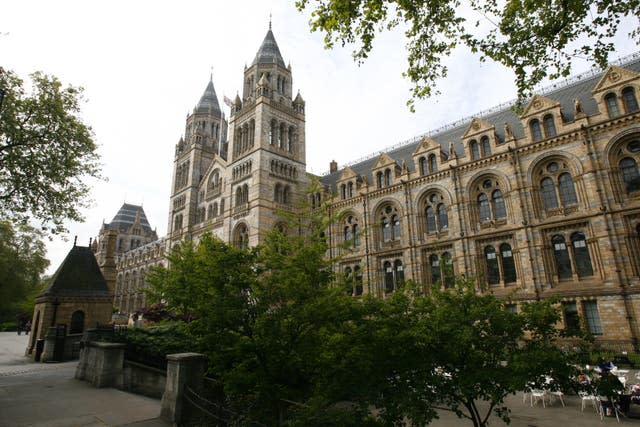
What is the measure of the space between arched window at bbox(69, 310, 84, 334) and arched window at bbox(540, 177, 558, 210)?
3460cm

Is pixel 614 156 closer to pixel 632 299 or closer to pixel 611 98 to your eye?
pixel 611 98

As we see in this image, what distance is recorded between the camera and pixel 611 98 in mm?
23125

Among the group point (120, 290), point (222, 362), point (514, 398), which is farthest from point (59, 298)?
point (120, 290)

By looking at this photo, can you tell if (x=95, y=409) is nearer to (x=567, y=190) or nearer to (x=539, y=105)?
(x=567, y=190)

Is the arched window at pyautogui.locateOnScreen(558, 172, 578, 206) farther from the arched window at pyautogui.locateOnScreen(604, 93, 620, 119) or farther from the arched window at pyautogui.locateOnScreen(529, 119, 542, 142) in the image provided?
the arched window at pyautogui.locateOnScreen(604, 93, 620, 119)

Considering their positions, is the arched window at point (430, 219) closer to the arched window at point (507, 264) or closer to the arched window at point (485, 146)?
the arched window at point (507, 264)

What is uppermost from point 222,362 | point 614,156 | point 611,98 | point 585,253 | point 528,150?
point 611,98

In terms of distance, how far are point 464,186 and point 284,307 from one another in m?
23.6

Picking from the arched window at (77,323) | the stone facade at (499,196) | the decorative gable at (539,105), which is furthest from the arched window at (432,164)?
the arched window at (77,323)

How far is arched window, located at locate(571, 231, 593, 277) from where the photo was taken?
22453mm

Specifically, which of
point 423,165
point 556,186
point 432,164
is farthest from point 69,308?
point 556,186

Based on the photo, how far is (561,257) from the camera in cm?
2361

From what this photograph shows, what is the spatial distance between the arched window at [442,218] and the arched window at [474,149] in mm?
4553

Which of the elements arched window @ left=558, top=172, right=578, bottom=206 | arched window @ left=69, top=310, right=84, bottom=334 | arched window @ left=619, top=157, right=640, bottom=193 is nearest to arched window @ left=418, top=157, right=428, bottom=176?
arched window @ left=558, top=172, right=578, bottom=206
